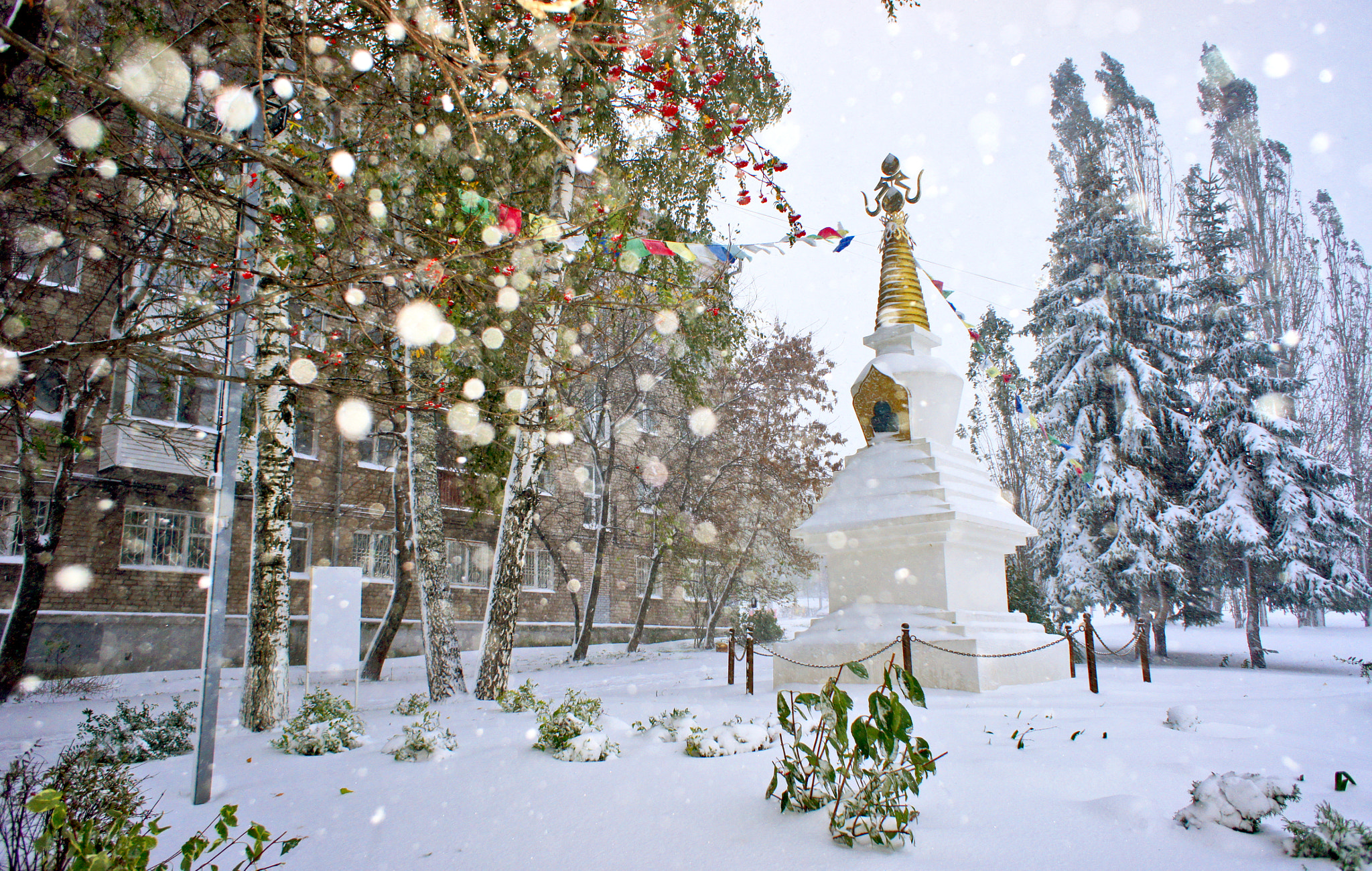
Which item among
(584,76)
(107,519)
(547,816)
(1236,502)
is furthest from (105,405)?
(1236,502)

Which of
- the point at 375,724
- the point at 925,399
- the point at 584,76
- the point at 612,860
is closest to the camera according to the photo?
the point at 612,860

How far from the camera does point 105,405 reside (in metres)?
16.3

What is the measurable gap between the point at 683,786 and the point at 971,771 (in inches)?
77.4

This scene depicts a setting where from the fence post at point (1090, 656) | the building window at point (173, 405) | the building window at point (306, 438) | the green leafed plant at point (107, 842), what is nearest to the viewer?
the green leafed plant at point (107, 842)

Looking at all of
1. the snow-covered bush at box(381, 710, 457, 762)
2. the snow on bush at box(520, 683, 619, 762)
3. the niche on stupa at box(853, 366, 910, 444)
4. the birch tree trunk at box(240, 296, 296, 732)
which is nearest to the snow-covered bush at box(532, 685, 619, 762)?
the snow on bush at box(520, 683, 619, 762)

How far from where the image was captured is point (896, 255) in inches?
494

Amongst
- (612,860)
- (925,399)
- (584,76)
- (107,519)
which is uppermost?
(584,76)

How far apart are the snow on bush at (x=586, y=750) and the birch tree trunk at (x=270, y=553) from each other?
13.2 feet

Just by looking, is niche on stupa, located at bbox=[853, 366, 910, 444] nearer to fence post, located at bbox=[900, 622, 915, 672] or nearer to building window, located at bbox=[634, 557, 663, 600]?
fence post, located at bbox=[900, 622, 915, 672]

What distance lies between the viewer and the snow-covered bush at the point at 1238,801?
347cm

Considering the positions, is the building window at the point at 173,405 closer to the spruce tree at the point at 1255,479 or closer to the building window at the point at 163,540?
the building window at the point at 163,540

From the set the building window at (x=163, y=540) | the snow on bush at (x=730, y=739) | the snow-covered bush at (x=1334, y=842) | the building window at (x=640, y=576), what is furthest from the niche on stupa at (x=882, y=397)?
the building window at (x=640, y=576)

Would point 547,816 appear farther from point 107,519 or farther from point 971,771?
point 107,519

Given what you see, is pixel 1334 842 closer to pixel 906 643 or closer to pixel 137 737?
pixel 906 643
